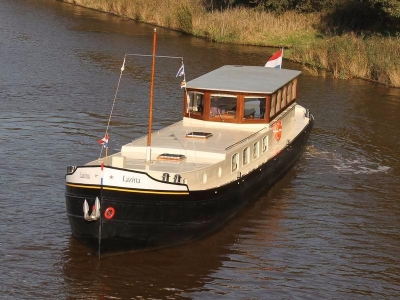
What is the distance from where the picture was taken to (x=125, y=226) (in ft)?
58.3

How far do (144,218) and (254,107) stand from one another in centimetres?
721

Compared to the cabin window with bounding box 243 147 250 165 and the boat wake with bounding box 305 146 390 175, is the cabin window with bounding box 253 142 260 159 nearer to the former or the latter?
the cabin window with bounding box 243 147 250 165

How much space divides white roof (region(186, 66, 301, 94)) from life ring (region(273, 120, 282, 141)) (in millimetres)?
1055

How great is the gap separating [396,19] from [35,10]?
2698cm

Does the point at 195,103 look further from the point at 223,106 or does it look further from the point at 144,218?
the point at 144,218

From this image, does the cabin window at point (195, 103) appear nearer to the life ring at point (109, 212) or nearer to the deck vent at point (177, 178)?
the deck vent at point (177, 178)

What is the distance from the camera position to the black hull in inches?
693

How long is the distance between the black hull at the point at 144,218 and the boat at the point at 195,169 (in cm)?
2

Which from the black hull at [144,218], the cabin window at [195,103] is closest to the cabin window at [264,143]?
the cabin window at [195,103]

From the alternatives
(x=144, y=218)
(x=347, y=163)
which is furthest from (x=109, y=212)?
(x=347, y=163)

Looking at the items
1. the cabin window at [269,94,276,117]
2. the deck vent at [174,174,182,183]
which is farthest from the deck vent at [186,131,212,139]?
the deck vent at [174,174,182,183]

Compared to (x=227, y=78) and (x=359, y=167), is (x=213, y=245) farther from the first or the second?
(x=359, y=167)

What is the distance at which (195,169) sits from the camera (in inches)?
757

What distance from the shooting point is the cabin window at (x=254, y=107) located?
23.7m
